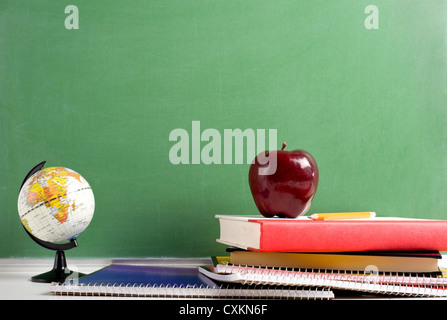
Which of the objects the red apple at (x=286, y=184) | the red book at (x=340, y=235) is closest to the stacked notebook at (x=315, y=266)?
the red book at (x=340, y=235)

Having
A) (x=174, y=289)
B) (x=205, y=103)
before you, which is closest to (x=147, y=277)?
(x=174, y=289)

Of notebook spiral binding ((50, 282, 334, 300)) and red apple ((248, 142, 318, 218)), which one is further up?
red apple ((248, 142, 318, 218))

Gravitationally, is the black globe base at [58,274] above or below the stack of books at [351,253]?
below

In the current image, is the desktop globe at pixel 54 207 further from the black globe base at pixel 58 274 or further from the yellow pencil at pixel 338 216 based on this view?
the yellow pencil at pixel 338 216

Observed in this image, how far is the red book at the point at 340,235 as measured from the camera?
2.50ft

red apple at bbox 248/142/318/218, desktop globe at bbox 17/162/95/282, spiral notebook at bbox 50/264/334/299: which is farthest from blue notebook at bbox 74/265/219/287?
red apple at bbox 248/142/318/218

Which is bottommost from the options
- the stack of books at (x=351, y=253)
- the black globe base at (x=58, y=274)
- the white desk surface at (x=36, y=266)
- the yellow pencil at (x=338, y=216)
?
the white desk surface at (x=36, y=266)

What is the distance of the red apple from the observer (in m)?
0.92

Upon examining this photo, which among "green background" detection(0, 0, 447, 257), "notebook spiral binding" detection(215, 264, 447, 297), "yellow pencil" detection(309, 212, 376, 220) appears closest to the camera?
"notebook spiral binding" detection(215, 264, 447, 297)

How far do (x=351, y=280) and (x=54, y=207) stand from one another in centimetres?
59

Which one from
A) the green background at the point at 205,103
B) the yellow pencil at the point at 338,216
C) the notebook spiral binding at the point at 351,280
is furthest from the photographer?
the green background at the point at 205,103

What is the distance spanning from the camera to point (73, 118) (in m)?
1.12

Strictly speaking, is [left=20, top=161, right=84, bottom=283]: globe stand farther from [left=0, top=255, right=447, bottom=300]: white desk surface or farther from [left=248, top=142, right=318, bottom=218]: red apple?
[left=248, top=142, right=318, bottom=218]: red apple
